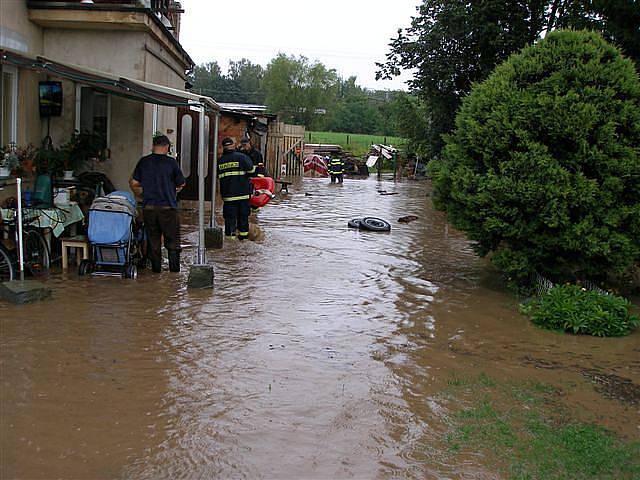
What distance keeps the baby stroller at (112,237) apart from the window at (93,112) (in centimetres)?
207

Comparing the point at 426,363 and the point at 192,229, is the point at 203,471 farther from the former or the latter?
the point at 192,229

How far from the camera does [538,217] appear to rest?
910cm

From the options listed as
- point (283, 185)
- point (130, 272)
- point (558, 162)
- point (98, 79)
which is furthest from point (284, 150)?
point (558, 162)

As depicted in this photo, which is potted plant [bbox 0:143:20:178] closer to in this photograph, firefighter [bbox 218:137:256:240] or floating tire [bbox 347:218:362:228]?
firefighter [bbox 218:137:256:240]

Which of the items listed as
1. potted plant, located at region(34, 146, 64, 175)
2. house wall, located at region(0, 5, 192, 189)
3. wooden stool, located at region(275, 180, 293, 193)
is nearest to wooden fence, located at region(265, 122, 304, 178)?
wooden stool, located at region(275, 180, 293, 193)

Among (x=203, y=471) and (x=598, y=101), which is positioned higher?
(x=598, y=101)

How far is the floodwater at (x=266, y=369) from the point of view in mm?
4617

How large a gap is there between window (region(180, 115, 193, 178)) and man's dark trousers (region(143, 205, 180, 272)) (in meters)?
6.77

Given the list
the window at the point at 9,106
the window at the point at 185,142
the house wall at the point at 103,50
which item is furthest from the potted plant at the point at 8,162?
the window at the point at 185,142

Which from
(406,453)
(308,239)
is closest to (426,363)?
(406,453)

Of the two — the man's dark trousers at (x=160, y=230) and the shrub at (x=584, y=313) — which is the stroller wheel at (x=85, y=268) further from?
the shrub at (x=584, y=313)

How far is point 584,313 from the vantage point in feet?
26.7

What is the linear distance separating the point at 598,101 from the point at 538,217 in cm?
163

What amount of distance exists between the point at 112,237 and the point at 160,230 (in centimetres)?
79
